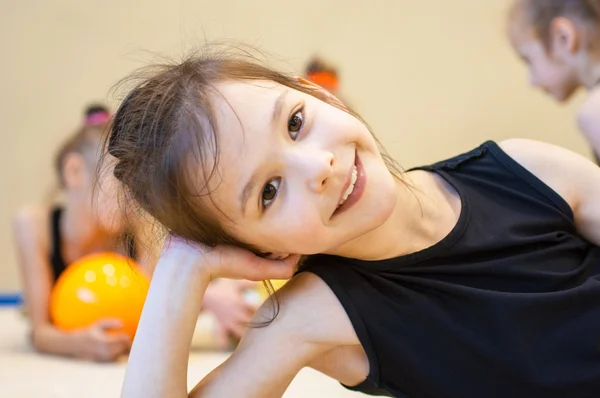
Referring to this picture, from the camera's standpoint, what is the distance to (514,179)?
0.99 meters

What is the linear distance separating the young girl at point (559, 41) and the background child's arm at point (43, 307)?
1.22 m

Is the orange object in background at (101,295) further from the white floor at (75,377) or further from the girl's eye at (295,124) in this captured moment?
the girl's eye at (295,124)

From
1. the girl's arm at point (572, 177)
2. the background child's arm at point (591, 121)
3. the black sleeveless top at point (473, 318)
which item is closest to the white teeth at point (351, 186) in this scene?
the black sleeveless top at point (473, 318)

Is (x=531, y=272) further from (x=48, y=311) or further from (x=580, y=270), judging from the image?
(x=48, y=311)

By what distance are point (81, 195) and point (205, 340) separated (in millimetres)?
565

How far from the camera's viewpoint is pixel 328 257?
0.92 metres

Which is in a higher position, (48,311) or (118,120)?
(118,120)

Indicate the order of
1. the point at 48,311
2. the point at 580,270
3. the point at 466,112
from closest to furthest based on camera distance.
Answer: the point at 580,270
the point at 48,311
the point at 466,112

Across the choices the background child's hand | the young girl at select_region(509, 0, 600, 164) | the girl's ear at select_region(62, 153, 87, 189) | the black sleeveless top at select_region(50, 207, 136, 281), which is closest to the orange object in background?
the background child's hand

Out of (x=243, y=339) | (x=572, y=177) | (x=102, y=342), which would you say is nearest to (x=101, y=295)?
(x=102, y=342)

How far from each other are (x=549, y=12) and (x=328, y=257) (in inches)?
38.9

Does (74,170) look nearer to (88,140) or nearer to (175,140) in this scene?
(88,140)

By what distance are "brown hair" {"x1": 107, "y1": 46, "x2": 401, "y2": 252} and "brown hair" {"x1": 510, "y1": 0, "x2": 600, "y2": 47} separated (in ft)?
2.93

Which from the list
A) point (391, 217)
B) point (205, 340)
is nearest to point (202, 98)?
point (391, 217)
